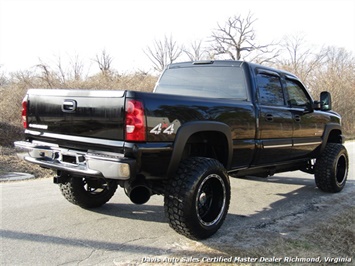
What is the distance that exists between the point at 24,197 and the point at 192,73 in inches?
123

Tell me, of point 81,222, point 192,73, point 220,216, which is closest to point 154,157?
point 220,216

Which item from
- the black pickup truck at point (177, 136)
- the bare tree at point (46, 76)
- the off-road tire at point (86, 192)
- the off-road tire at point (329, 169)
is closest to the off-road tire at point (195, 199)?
the black pickup truck at point (177, 136)

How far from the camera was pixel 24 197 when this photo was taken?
535 centimetres

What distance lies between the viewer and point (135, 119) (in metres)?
3.20

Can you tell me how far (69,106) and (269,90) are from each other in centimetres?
284

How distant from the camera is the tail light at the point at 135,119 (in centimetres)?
320

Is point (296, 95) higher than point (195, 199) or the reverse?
higher

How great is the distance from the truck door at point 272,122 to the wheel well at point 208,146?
2.12 ft

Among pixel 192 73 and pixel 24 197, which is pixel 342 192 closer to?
pixel 192 73

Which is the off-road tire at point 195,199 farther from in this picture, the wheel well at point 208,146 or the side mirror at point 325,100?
the side mirror at point 325,100

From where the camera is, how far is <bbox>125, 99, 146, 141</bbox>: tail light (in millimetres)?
3195

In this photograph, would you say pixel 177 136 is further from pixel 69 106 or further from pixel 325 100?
pixel 325 100

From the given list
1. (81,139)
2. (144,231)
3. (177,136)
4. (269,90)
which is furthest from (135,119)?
(269,90)

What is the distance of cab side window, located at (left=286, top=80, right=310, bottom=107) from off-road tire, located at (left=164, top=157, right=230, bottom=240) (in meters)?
2.26
